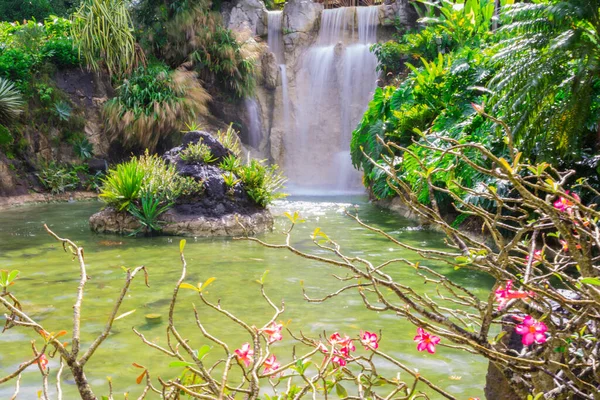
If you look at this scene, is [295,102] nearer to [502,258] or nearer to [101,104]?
[101,104]

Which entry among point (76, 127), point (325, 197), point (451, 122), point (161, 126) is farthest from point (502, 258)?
point (76, 127)

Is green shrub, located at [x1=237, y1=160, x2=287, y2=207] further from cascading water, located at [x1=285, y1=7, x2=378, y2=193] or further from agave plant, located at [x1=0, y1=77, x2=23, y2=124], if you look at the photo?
cascading water, located at [x1=285, y1=7, x2=378, y2=193]

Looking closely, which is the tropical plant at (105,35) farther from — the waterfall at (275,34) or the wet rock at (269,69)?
the waterfall at (275,34)

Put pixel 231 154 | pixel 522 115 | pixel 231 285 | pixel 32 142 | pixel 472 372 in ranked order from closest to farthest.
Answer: pixel 472 372
pixel 231 285
pixel 522 115
pixel 231 154
pixel 32 142

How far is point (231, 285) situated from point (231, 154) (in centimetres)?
477

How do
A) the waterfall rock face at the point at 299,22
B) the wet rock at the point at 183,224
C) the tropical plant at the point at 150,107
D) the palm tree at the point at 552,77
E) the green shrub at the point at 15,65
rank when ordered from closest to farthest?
the palm tree at the point at 552,77
the wet rock at the point at 183,224
the green shrub at the point at 15,65
the tropical plant at the point at 150,107
the waterfall rock face at the point at 299,22

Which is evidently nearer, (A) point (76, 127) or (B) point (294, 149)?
(A) point (76, 127)

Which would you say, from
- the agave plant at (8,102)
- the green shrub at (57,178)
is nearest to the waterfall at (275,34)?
the green shrub at (57,178)

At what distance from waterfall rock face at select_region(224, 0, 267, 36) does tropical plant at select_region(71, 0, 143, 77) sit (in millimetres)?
4631

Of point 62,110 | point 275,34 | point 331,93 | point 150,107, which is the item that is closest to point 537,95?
point 150,107

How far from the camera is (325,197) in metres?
14.9

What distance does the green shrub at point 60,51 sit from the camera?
51.7 feet

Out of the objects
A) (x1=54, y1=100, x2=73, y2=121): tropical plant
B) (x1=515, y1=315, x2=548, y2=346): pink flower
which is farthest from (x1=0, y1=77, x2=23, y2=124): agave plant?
(x1=515, y1=315, x2=548, y2=346): pink flower

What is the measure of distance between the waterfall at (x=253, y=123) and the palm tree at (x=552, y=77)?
11750 mm
